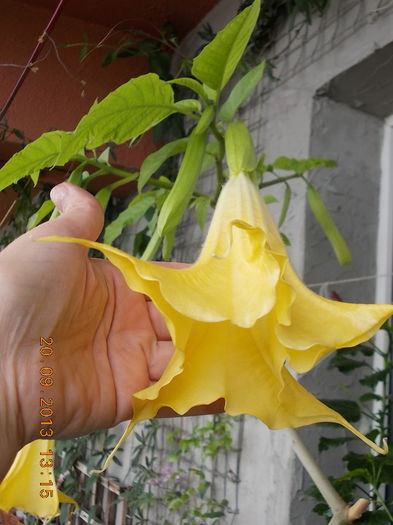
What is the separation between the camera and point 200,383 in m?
0.32

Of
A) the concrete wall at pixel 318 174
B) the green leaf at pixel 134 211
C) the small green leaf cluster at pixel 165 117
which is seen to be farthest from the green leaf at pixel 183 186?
the concrete wall at pixel 318 174

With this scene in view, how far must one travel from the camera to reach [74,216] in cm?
45

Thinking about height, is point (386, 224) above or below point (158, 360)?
above

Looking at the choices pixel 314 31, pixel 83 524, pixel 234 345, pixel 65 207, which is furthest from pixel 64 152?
pixel 83 524

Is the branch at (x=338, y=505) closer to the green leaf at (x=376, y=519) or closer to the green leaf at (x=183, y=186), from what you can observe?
the green leaf at (x=376, y=519)

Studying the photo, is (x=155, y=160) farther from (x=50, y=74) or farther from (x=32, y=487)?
(x=50, y=74)

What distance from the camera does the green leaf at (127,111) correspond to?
0.41 metres

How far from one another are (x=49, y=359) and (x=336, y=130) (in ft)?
2.72

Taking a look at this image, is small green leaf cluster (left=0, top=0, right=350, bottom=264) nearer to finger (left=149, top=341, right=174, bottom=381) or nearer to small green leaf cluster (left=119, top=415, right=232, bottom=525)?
finger (left=149, top=341, right=174, bottom=381)

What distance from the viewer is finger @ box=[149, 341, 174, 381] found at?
1.75 feet

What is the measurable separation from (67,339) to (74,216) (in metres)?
0.13

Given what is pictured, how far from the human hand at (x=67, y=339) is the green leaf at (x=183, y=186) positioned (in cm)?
7

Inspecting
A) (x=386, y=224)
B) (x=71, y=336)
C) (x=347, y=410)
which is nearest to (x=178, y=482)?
(x=347, y=410)

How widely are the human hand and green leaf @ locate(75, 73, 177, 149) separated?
8 centimetres
